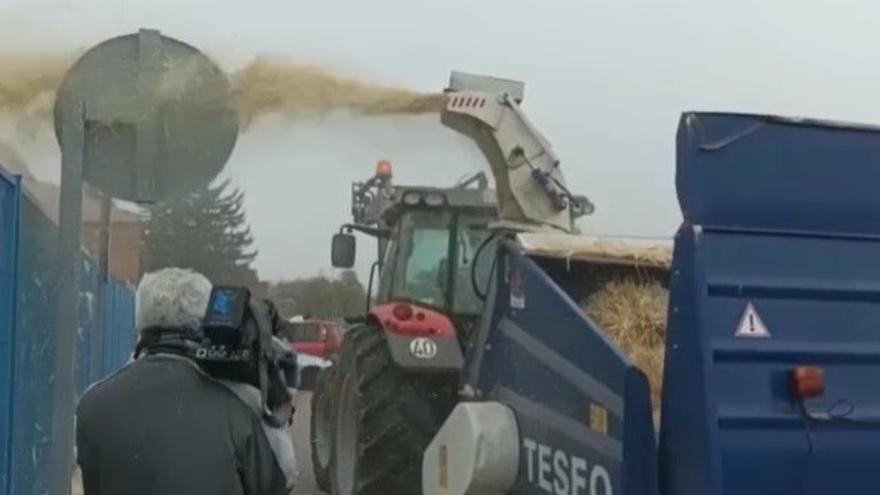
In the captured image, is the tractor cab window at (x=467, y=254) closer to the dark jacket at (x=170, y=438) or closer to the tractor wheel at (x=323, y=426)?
the tractor wheel at (x=323, y=426)

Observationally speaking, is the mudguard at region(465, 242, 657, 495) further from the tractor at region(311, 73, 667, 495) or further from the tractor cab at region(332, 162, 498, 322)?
the tractor cab at region(332, 162, 498, 322)

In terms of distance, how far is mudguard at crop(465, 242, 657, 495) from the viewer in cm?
454

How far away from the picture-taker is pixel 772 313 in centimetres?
446

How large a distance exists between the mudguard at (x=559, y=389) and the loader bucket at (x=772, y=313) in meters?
0.12

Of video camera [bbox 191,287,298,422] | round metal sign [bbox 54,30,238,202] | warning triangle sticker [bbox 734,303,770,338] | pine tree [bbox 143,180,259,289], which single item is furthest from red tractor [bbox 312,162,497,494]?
pine tree [bbox 143,180,259,289]

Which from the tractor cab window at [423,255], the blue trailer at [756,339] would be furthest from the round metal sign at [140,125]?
the tractor cab window at [423,255]

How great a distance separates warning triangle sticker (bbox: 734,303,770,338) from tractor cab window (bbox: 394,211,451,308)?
6805mm

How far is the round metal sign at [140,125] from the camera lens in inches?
240

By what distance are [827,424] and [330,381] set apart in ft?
23.0

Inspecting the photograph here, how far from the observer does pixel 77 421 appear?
4230 mm

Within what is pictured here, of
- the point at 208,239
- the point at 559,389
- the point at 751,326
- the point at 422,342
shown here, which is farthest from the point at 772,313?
the point at 208,239

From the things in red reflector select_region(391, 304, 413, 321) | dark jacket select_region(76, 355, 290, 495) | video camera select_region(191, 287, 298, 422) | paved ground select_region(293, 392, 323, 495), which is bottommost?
paved ground select_region(293, 392, 323, 495)

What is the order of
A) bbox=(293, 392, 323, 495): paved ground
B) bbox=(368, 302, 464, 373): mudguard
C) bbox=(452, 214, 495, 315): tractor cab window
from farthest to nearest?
bbox=(293, 392, 323, 495): paved ground, bbox=(452, 214, 495, 315): tractor cab window, bbox=(368, 302, 464, 373): mudguard

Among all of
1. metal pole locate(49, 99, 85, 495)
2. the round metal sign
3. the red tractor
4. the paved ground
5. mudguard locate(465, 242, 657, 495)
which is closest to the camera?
mudguard locate(465, 242, 657, 495)
